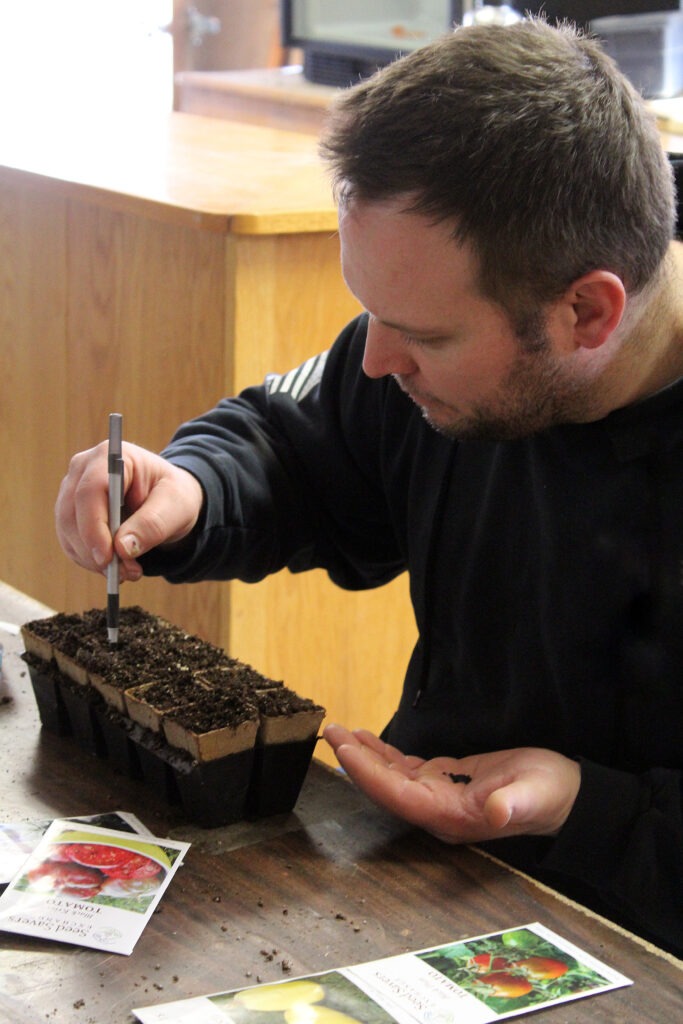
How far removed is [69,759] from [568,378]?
54cm

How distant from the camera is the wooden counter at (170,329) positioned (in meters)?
1.93

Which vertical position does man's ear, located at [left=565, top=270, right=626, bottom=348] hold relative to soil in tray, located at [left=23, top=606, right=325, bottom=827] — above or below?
above

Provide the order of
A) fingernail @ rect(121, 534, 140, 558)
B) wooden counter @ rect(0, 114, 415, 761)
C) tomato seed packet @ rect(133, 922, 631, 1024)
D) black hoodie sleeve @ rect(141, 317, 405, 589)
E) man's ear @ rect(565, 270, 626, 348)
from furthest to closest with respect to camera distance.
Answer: wooden counter @ rect(0, 114, 415, 761) < black hoodie sleeve @ rect(141, 317, 405, 589) < fingernail @ rect(121, 534, 140, 558) < man's ear @ rect(565, 270, 626, 348) < tomato seed packet @ rect(133, 922, 631, 1024)

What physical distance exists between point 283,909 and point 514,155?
58 centimetres

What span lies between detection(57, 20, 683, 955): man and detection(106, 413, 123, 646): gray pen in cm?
2

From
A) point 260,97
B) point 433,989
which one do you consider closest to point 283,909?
point 433,989

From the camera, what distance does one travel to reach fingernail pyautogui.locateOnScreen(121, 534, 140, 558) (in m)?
1.14

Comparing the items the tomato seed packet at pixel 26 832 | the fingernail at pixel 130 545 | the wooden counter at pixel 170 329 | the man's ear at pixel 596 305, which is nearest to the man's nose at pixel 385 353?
the man's ear at pixel 596 305

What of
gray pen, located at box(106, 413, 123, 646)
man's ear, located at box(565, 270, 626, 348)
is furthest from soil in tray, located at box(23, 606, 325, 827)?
man's ear, located at box(565, 270, 626, 348)

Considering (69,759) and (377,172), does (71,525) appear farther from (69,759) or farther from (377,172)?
(377,172)

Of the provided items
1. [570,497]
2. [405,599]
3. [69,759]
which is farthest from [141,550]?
[405,599]

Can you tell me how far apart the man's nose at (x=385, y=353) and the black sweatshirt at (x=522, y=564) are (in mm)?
167

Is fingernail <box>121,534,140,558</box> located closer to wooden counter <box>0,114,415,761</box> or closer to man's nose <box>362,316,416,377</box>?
man's nose <box>362,316,416,377</box>

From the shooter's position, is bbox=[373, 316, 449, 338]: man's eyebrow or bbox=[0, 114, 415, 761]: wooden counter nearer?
bbox=[373, 316, 449, 338]: man's eyebrow
